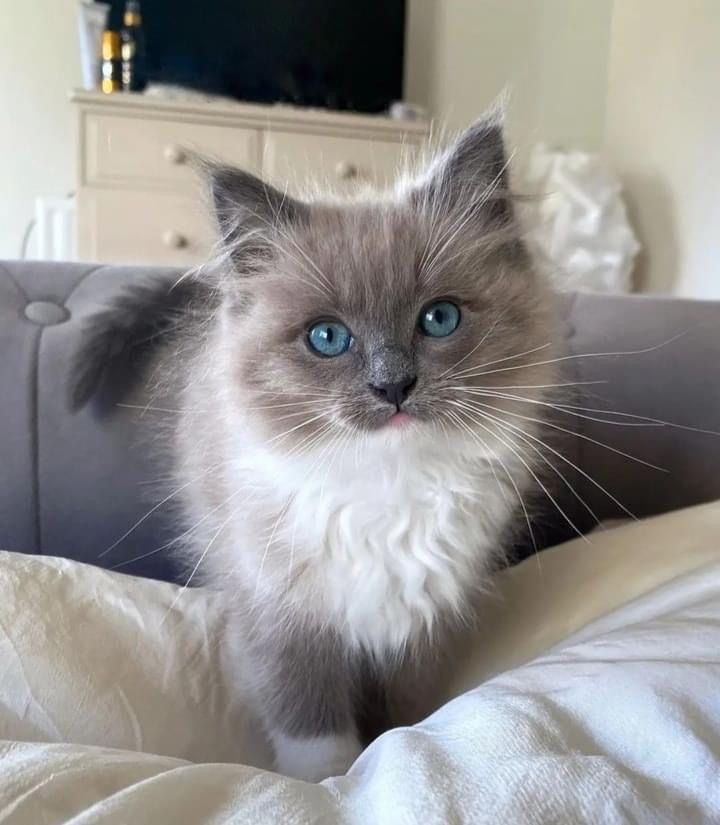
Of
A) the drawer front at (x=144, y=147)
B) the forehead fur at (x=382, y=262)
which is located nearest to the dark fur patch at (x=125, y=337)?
the forehead fur at (x=382, y=262)

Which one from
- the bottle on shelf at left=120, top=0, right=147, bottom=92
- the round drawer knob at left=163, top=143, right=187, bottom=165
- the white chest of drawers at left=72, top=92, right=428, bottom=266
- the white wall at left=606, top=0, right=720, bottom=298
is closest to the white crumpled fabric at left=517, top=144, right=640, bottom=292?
the white wall at left=606, top=0, right=720, bottom=298

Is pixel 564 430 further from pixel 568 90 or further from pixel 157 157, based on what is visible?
pixel 568 90

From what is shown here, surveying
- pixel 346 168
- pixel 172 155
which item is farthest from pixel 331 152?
pixel 172 155

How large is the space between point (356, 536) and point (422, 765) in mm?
364

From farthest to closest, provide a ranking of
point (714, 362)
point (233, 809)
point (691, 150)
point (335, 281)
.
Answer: point (691, 150)
point (714, 362)
point (335, 281)
point (233, 809)

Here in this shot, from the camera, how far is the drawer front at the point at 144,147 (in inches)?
114

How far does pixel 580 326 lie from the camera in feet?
4.75

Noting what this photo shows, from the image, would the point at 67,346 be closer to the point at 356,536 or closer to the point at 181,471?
the point at 181,471

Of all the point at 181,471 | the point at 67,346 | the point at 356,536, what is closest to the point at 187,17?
the point at 67,346

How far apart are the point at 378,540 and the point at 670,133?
2.51 metres

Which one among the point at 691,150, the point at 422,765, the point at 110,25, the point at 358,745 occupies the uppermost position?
the point at 110,25

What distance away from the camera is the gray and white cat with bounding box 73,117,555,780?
885mm

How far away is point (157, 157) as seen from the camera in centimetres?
293

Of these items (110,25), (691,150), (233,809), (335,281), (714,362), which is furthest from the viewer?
(110,25)
